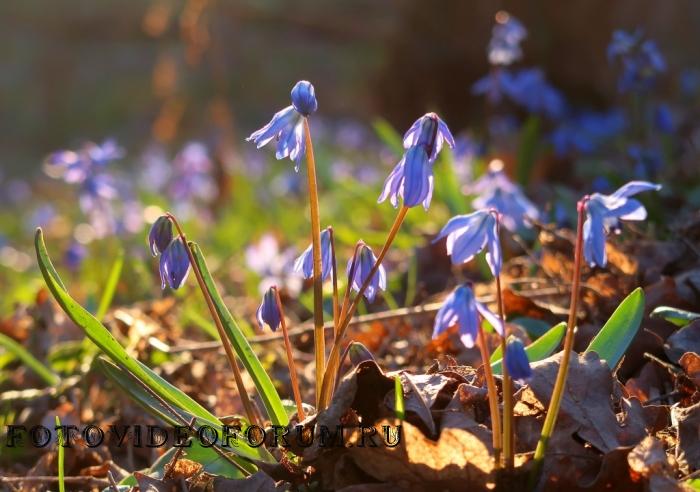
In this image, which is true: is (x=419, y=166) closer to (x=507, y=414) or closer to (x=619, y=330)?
(x=507, y=414)

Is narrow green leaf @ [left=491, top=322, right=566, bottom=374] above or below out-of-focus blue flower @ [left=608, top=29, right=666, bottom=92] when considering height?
below

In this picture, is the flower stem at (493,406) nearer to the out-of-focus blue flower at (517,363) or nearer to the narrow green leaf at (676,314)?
the out-of-focus blue flower at (517,363)

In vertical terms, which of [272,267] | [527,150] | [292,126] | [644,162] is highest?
[527,150]

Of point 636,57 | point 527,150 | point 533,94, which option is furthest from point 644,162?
point 533,94

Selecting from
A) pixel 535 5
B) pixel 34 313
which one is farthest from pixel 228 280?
pixel 535 5

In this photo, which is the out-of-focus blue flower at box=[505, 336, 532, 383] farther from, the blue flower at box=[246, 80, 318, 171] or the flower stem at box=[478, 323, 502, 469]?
the blue flower at box=[246, 80, 318, 171]

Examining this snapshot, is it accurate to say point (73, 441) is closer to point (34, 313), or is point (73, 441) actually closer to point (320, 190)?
point (34, 313)

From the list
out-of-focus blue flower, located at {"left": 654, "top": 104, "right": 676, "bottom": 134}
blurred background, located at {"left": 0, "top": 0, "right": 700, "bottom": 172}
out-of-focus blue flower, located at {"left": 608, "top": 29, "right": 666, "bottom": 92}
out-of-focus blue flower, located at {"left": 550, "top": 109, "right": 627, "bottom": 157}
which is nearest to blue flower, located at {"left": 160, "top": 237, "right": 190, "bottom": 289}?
out-of-focus blue flower, located at {"left": 608, "top": 29, "right": 666, "bottom": 92}
